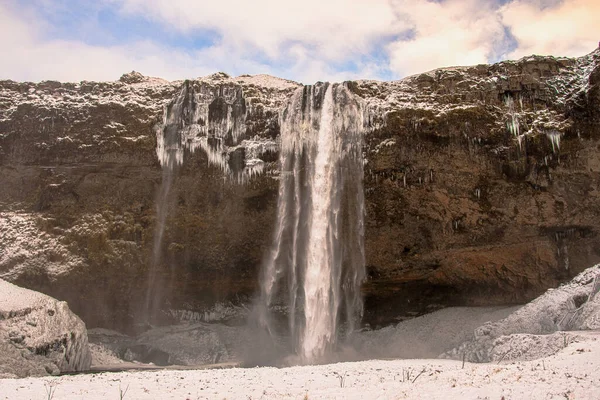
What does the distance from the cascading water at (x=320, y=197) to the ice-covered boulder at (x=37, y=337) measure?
7598 mm

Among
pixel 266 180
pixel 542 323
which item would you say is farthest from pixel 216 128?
pixel 542 323

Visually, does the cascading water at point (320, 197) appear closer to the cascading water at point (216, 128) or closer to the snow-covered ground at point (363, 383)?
the cascading water at point (216, 128)

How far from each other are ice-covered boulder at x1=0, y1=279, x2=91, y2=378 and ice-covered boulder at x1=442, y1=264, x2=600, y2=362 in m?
11.2

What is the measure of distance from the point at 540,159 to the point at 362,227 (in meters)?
7.08

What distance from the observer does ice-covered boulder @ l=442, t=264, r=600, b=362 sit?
1212cm

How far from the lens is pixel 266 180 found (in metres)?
20.5

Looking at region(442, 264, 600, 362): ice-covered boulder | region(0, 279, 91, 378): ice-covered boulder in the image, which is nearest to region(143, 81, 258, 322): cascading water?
region(0, 279, 91, 378): ice-covered boulder

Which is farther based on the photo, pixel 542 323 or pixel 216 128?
pixel 216 128

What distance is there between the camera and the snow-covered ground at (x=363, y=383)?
699 centimetres

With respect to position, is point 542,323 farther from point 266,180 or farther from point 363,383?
point 266,180

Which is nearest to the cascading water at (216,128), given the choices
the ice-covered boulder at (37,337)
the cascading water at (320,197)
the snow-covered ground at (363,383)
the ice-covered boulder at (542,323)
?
the cascading water at (320,197)

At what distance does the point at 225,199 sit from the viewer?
21328 millimetres

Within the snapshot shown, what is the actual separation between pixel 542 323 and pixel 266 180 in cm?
1084

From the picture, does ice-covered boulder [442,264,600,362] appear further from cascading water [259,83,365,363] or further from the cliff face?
the cliff face
